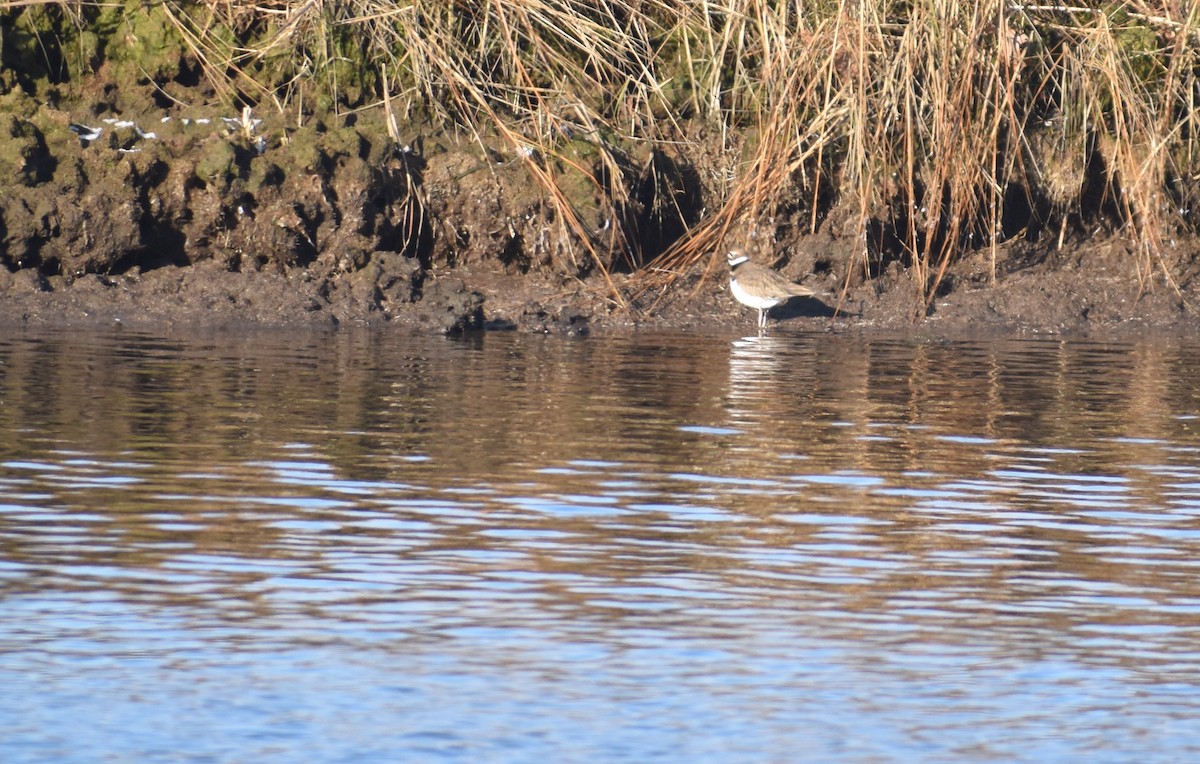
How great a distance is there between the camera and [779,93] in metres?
14.3

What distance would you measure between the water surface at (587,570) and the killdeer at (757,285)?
325 centimetres

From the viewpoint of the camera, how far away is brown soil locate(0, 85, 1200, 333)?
13820mm

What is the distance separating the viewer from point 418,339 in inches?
515

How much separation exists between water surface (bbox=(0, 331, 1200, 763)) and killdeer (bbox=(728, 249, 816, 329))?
3248 millimetres

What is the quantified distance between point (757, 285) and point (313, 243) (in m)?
3.21

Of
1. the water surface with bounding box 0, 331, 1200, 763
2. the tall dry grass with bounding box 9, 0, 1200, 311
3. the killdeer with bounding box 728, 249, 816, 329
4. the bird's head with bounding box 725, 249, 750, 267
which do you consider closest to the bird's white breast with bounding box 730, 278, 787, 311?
the killdeer with bounding box 728, 249, 816, 329

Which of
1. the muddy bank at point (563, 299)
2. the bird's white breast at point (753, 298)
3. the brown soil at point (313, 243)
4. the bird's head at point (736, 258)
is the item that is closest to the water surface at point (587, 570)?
the muddy bank at point (563, 299)

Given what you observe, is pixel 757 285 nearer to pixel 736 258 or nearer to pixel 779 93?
pixel 736 258

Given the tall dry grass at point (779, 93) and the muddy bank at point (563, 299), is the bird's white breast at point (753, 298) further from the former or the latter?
the tall dry grass at point (779, 93)

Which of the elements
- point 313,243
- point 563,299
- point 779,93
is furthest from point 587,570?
point 779,93

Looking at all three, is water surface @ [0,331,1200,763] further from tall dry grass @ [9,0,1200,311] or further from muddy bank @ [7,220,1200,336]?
tall dry grass @ [9,0,1200,311]

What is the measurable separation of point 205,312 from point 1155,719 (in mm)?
10095

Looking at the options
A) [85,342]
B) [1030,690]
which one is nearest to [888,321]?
[85,342]

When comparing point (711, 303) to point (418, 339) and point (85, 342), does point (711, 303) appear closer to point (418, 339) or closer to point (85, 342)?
point (418, 339)
